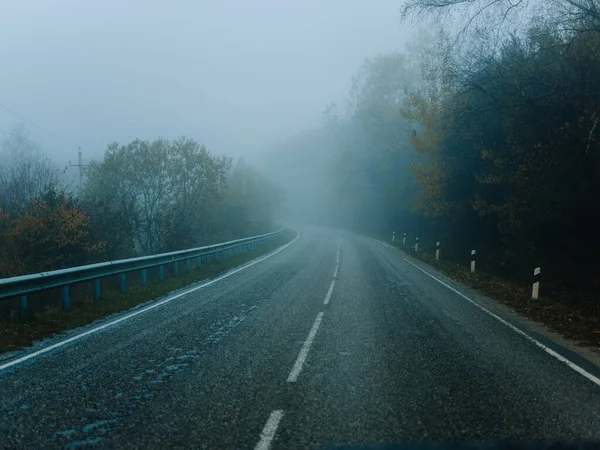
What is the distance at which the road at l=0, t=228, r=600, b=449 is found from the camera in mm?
4742

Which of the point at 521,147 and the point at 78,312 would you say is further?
the point at 521,147

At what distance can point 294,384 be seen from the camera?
20.2 ft

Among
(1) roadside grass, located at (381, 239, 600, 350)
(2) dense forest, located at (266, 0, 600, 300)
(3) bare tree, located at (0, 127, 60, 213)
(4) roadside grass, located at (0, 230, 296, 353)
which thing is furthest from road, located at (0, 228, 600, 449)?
(3) bare tree, located at (0, 127, 60, 213)

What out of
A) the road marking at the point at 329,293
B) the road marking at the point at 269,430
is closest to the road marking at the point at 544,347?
the road marking at the point at 329,293

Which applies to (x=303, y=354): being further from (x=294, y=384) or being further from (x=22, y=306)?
(x=22, y=306)

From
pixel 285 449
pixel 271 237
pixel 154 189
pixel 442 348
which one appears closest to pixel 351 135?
pixel 271 237

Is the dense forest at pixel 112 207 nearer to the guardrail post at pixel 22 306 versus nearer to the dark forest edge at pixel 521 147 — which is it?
the guardrail post at pixel 22 306

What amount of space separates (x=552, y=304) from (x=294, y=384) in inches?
372

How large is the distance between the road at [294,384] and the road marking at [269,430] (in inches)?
0.7

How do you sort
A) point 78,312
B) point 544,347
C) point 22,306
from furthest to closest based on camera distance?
point 78,312 < point 22,306 < point 544,347

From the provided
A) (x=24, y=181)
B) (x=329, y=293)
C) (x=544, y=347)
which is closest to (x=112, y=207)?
(x=24, y=181)

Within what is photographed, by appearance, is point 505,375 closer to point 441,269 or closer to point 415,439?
point 415,439

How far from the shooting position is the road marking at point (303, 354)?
6.50 meters

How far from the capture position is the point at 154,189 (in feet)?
110
